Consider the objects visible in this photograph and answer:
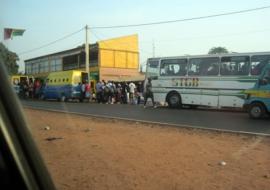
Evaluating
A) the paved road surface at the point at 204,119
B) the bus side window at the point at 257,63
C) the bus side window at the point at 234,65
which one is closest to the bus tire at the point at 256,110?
the paved road surface at the point at 204,119

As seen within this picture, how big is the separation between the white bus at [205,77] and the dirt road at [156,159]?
31.4 ft

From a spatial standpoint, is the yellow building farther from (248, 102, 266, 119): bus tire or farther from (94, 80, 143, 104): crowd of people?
(248, 102, 266, 119): bus tire

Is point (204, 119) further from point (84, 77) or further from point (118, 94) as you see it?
point (84, 77)

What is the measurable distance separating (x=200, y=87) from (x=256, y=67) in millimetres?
3162

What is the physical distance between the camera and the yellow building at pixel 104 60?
51.4 meters

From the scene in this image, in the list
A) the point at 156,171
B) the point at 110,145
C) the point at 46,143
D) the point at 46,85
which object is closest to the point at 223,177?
the point at 156,171

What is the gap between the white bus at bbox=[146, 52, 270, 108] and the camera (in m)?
21.7

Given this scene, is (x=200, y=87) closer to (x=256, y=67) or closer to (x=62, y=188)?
(x=256, y=67)

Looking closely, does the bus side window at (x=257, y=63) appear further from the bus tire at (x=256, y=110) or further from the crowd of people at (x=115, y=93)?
the crowd of people at (x=115, y=93)

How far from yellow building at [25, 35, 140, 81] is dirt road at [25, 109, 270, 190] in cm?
3797

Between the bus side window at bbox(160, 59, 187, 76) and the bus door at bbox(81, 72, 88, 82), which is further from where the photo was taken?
the bus door at bbox(81, 72, 88, 82)

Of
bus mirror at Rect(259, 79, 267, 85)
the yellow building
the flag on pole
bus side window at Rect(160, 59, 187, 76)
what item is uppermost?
the yellow building

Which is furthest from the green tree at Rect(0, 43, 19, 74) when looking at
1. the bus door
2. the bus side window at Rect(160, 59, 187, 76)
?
the bus door

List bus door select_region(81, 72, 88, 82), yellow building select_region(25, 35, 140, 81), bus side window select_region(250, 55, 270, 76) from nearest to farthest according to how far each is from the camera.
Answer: bus side window select_region(250, 55, 270, 76) < bus door select_region(81, 72, 88, 82) < yellow building select_region(25, 35, 140, 81)
